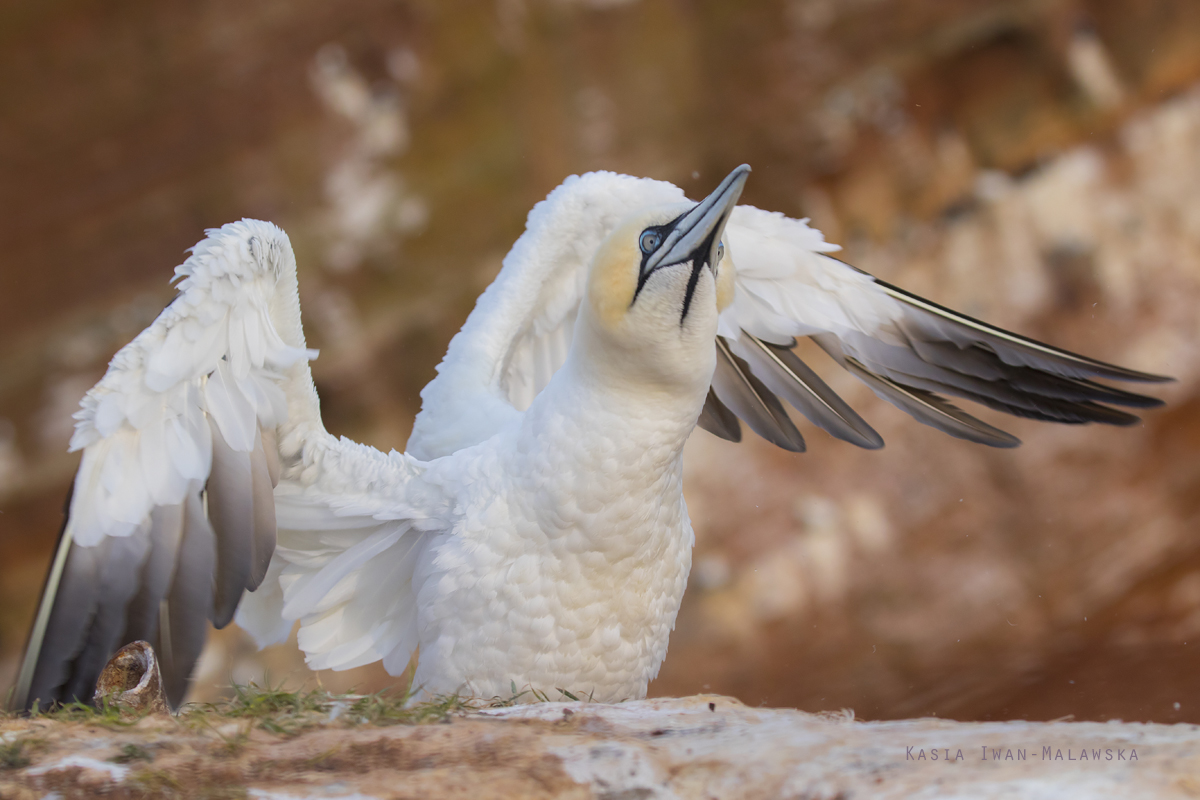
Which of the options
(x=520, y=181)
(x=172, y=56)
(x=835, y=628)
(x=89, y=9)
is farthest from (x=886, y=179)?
(x=89, y=9)

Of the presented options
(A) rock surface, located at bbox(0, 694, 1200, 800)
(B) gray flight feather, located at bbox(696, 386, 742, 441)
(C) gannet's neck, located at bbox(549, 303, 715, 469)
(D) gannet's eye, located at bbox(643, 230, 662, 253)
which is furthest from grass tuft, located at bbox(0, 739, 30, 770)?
(B) gray flight feather, located at bbox(696, 386, 742, 441)

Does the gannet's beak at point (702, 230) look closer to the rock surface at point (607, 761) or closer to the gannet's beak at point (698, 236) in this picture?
the gannet's beak at point (698, 236)

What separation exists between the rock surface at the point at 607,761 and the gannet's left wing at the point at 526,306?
1.43 m

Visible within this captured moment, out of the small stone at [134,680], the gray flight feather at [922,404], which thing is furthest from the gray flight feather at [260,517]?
the gray flight feather at [922,404]

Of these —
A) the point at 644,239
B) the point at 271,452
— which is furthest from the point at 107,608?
the point at 644,239

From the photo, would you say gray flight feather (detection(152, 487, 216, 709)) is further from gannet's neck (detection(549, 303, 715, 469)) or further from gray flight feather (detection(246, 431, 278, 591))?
gannet's neck (detection(549, 303, 715, 469))

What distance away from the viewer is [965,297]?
260 inches

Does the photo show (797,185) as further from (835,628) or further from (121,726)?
(121,726)

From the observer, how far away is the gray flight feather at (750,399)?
3.23 meters

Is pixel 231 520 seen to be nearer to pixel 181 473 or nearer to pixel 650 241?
pixel 181 473

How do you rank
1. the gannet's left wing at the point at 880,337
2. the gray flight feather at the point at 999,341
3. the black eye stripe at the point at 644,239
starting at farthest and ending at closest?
the gannet's left wing at the point at 880,337, the gray flight feather at the point at 999,341, the black eye stripe at the point at 644,239

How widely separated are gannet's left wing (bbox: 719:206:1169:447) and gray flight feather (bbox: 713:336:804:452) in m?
0.10

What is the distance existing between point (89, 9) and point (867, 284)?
4842 mm

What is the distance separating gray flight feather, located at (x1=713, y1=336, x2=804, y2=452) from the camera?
3227mm
